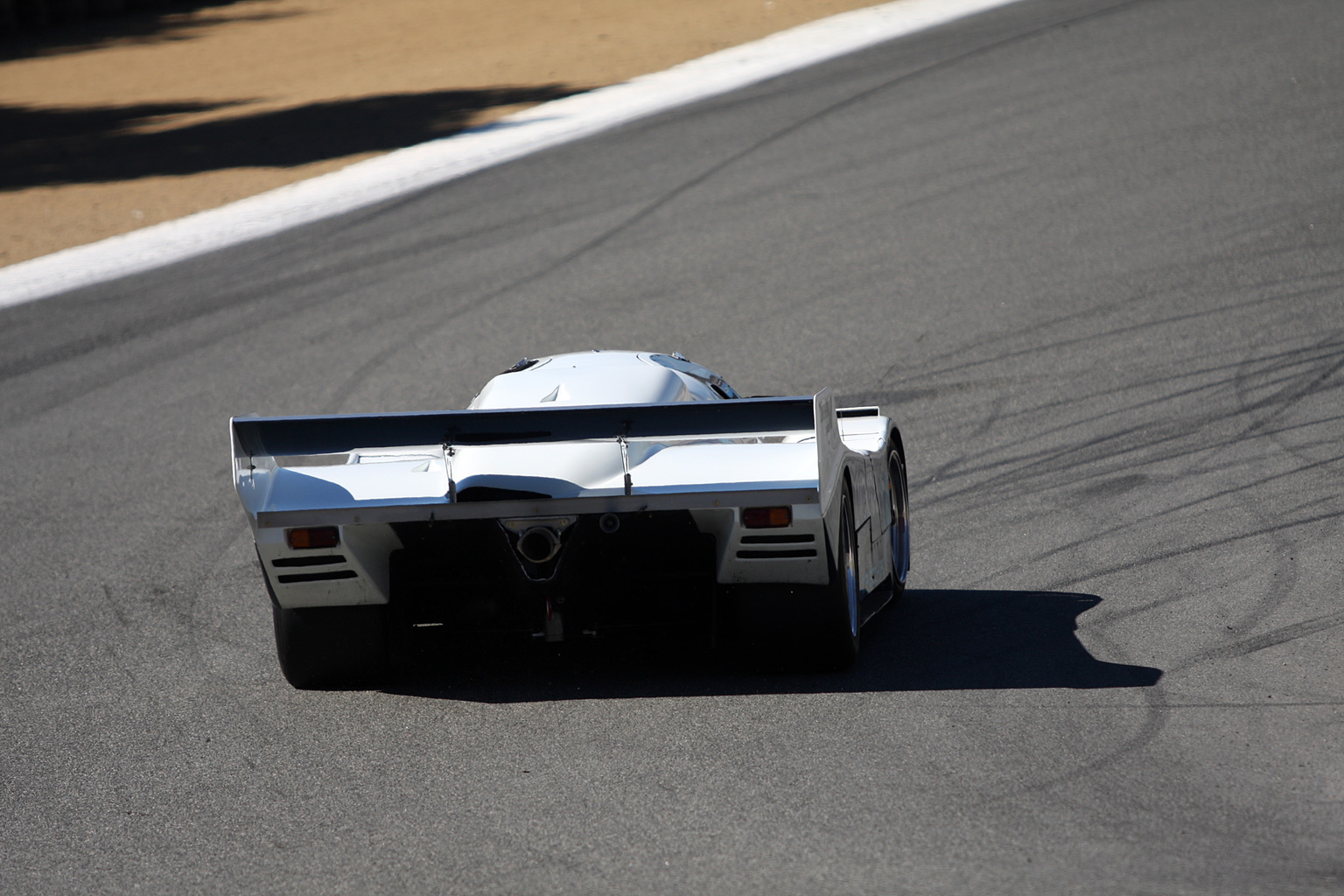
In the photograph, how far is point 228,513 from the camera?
379 inches

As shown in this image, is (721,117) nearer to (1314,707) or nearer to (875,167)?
(875,167)

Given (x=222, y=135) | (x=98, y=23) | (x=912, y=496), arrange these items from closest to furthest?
(x=912, y=496), (x=222, y=135), (x=98, y=23)

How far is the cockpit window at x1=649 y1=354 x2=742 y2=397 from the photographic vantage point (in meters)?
6.98

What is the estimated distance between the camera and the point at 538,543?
18.0 ft

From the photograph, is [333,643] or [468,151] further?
[468,151]

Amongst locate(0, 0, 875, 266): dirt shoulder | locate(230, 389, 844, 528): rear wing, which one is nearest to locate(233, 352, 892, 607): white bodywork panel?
locate(230, 389, 844, 528): rear wing

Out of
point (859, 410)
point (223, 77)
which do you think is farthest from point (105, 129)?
point (859, 410)

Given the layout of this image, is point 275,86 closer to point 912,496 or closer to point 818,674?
point 912,496

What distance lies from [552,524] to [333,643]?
1.04m

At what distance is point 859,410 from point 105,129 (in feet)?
61.6

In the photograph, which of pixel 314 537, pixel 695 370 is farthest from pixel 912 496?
pixel 314 537

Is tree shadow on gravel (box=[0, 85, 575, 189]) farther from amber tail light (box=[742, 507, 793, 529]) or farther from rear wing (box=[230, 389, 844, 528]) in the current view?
amber tail light (box=[742, 507, 793, 529])

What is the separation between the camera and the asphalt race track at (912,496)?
14.6 ft

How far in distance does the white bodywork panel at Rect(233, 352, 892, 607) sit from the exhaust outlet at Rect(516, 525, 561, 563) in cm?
8
